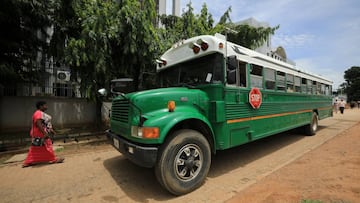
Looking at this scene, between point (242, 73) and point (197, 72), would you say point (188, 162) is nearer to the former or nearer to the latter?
point (197, 72)

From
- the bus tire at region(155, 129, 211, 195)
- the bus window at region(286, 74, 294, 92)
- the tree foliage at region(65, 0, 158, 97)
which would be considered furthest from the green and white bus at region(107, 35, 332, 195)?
the tree foliage at region(65, 0, 158, 97)

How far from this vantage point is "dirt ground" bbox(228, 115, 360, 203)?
2.85 metres

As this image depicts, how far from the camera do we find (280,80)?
18.0 ft

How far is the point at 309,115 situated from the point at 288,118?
7.16 ft

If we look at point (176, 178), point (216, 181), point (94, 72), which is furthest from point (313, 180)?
point (94, 72)

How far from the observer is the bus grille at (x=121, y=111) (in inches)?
132

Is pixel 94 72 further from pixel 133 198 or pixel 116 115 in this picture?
pixel 133 198

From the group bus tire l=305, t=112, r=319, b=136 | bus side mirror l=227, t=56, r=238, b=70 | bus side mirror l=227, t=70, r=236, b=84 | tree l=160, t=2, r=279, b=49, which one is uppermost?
tree l=160, t=2, r=279, b=49

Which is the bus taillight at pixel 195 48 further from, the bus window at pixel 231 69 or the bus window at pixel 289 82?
the bus window at pixel 289 82

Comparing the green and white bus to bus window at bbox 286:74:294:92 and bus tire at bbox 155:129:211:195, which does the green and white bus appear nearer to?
bus tire at bbox 155:129:211:195

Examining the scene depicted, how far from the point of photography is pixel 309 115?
728 centimetres

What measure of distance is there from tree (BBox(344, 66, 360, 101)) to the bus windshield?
199 feet

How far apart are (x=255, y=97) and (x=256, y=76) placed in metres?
0.52

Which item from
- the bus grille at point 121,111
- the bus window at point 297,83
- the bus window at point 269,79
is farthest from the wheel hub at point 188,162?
the bus window at point 297,83
